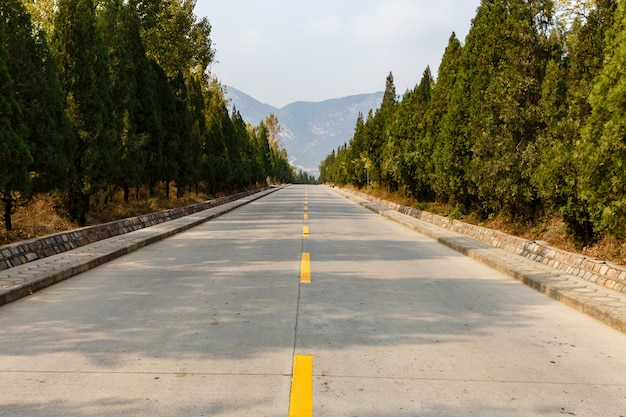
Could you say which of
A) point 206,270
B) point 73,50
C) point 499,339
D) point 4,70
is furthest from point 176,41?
point 499,339

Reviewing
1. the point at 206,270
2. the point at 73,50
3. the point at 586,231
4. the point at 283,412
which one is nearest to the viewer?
the point at 283,412

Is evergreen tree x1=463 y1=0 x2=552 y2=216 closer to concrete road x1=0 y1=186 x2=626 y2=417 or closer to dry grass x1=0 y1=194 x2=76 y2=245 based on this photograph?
concrete road x1=0 y1=186 x2=626 y2=417

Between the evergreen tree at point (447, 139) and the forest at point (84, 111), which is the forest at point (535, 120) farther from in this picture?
the forest at point (84, 111)

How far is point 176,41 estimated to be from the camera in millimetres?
36344

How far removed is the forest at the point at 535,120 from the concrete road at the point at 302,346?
8.62 feet

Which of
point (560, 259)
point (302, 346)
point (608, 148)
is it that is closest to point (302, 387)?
point (302, 346)

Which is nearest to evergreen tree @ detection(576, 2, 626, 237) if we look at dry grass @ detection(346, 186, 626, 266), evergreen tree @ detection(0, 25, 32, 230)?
dry grass @ detection(346, 186, 626, 266)

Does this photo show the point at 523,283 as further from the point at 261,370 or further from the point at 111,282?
the point at 111,282

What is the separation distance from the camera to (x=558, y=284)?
8242 millimetres

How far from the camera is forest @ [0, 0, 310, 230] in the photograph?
11891 millimetres

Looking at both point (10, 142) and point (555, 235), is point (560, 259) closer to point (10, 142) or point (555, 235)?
point (555, 235)

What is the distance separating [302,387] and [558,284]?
5.76 metres

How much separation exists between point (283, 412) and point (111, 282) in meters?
5.84

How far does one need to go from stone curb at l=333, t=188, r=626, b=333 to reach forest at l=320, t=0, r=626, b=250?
48.3 inches
